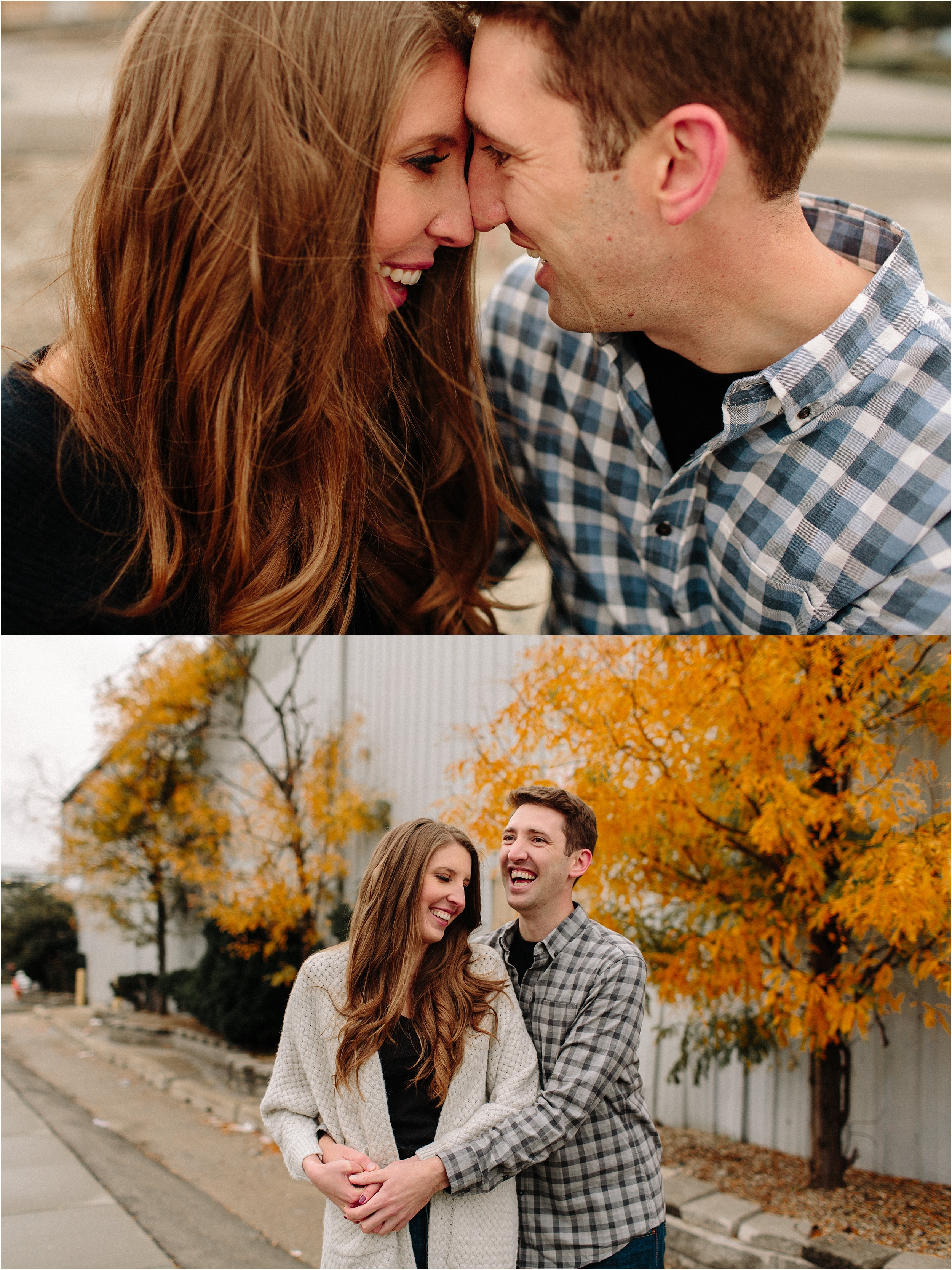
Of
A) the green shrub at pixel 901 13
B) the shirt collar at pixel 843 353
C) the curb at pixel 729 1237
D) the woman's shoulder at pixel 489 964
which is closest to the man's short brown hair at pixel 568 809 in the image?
the woman's shoulder at pixel 489 964

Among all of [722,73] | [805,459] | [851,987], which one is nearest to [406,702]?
[805,459]

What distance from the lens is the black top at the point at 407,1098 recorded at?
65.3 inches

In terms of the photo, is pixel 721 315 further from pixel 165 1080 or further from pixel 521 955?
pixel 165 1080

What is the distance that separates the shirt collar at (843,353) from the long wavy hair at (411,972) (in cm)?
99

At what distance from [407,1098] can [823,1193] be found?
847 mm

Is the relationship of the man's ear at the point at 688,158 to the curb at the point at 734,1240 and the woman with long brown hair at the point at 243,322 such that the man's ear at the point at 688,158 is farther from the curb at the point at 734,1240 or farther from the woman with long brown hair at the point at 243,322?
the curb at the point at 734,1240

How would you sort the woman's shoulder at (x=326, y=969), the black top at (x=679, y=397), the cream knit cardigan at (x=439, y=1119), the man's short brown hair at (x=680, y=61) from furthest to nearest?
the black top at (x=679, y=397)
the woman's shoulder at (x=326, y=969)
the cream knit cardigan at (x=439, y=1119)
the man's short brown hair at (x=680, y=61)

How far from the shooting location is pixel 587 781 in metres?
1.84

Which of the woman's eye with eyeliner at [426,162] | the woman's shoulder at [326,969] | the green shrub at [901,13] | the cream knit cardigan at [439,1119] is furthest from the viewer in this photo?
the green shrub at [901,13]

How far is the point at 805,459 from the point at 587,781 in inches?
29.0

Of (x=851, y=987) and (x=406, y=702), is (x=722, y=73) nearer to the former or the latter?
(x=406, y=702)

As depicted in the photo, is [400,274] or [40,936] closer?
[400,274]

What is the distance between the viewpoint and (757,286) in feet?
5.55

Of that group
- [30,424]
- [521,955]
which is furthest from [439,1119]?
[30,424]
